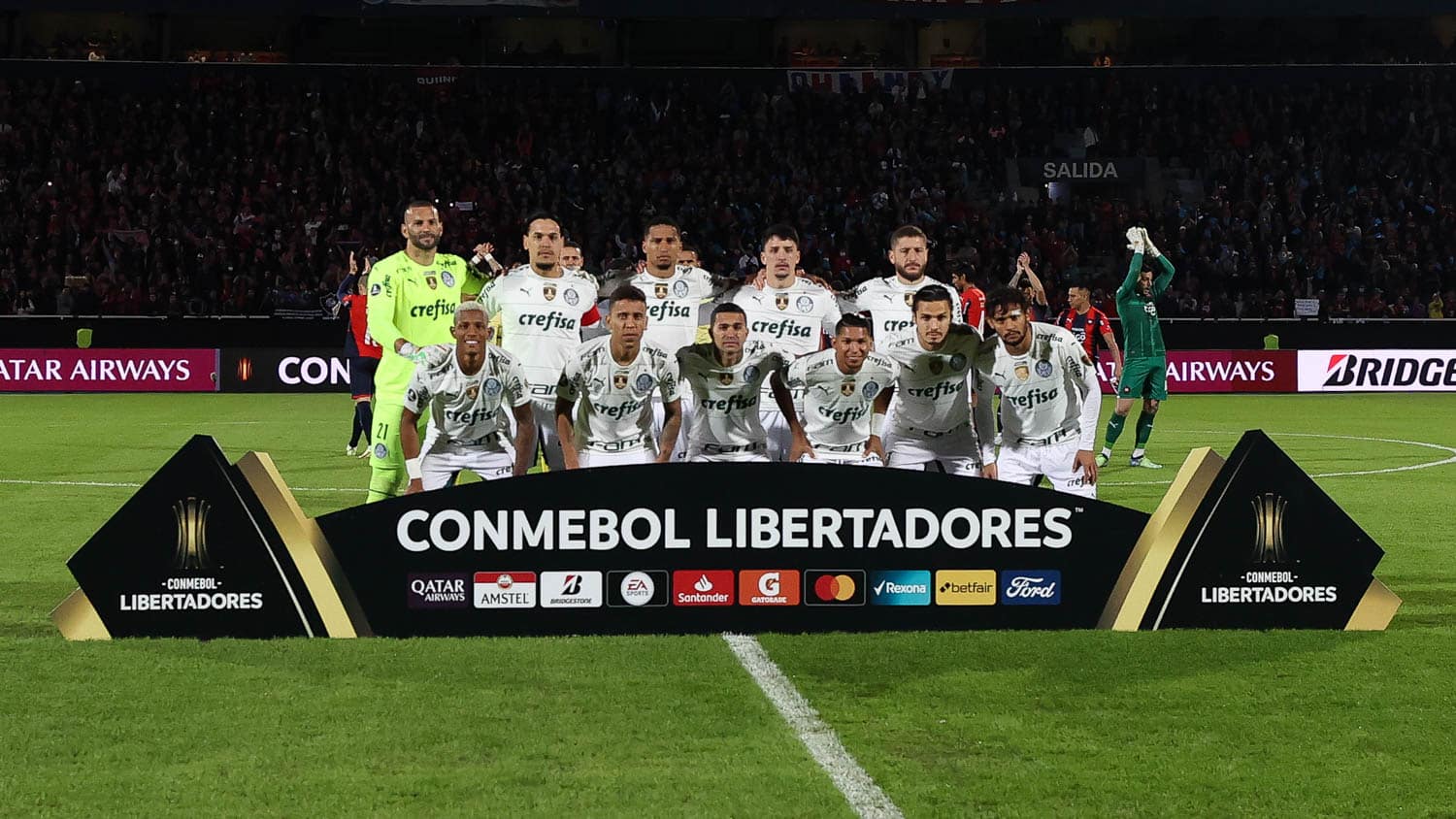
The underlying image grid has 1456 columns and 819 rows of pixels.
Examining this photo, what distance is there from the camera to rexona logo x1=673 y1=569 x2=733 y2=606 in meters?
7.22

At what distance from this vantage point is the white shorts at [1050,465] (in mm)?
9477

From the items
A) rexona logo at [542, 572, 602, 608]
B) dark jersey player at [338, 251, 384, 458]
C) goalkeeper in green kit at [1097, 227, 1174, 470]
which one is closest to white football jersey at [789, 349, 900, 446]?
rexona logo at [542, 572, 602, 608]

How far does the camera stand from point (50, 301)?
29.8m

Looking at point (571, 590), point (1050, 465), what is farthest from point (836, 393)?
point (571, 590)

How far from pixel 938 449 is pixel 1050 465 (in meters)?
0.81

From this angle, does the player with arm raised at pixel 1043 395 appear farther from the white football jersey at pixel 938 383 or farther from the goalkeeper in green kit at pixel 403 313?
the goalkeeper in green kit at pixel 403 313

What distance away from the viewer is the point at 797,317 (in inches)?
386

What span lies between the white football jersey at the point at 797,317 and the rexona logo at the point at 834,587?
106 inches

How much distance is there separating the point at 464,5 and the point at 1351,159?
20.0 metres

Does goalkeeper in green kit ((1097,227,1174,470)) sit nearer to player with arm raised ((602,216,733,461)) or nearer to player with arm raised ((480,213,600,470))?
player with arm raised ((602,216,733,461))

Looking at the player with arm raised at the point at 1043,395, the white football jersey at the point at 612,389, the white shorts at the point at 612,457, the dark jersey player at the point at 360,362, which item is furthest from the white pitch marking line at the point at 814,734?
the dark jersey player at the point at 360,362

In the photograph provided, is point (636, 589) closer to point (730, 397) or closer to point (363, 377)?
point (730, 397)

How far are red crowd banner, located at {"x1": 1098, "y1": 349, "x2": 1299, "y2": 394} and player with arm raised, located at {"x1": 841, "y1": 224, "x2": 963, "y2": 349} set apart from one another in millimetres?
18380

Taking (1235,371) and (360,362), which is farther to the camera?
(1235,371)
